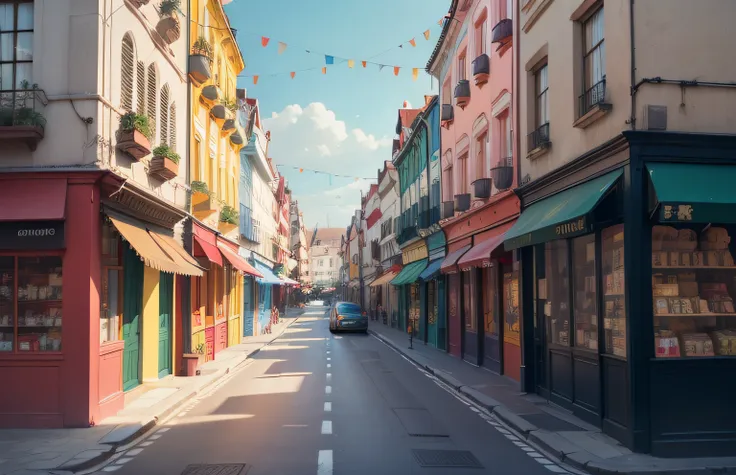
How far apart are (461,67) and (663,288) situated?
46.9 feet

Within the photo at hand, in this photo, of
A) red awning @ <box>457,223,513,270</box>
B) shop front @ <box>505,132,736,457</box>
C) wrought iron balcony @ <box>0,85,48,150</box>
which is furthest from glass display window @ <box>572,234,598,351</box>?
wrought iron balcony @ <box>0,85,48,150</box>

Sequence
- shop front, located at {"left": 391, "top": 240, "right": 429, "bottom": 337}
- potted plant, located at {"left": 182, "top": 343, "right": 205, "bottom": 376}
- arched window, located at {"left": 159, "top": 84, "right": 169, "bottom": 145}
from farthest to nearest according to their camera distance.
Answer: shop front, located at {"left": 391, "top": 240, "right": 429, "bottom": 337}, potted plant, located at {"left": 182, "top": 343, "right": 205, "bottom": 376}, arched window, located at {"left": 159, "top": 84, "right": 169, "bottom": 145}

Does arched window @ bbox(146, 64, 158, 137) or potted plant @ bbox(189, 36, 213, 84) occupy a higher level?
potted plant @ bbox(189, 36, 213, 84)

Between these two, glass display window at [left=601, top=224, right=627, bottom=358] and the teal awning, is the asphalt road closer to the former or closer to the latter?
glass display window at [left=601, top=224, right=627, bottom=358]

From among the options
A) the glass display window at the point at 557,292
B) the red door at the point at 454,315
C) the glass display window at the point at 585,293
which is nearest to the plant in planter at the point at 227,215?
the red door at the point at 454,315

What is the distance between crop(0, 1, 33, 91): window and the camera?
10500 millimetres

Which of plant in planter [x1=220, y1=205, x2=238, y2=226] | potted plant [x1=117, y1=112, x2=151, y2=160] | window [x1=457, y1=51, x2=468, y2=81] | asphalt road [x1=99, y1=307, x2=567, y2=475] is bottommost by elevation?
asphalt road [x1=99, y1=307, x2=567, y2=475]

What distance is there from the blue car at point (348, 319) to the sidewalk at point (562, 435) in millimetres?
18902

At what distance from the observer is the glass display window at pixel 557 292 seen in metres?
11.8

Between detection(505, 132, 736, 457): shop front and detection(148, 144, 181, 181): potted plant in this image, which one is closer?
detection(505, 132, 736, 457): shop front

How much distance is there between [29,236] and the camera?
393 inches

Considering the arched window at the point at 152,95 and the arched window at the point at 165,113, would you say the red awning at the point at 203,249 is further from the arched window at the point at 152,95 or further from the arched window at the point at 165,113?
the arched window at the point at 152,95

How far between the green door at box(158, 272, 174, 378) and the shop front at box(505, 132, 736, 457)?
9.80 metres

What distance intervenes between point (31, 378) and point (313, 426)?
433 centimetres
